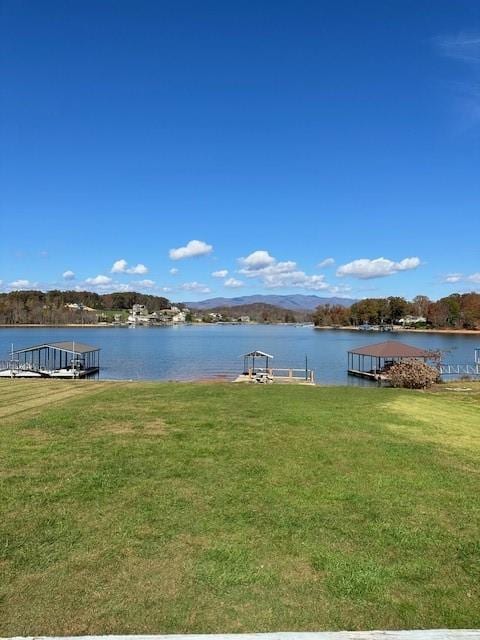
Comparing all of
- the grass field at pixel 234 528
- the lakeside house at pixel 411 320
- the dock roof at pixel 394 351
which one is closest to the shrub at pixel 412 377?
the dock roof at pixel 394 351

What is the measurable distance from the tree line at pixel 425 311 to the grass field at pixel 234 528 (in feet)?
516

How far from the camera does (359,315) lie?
7510 inches

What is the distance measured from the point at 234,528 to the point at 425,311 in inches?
7653

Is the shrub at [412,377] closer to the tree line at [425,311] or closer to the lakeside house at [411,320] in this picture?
the tree line at [425,311]

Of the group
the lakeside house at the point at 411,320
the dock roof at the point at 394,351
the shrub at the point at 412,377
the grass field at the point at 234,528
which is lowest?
the shrub at the point at 412,377

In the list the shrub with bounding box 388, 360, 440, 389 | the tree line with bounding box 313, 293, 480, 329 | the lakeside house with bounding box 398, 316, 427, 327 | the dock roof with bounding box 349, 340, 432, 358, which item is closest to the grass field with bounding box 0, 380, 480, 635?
the shrub with bounding box 388, 360, 440, 389

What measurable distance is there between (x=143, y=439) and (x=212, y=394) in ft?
23.3

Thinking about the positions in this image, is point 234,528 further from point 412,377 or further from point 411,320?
point 411,320

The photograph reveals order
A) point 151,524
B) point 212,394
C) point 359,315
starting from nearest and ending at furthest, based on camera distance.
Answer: point 151,524
point 212,394
point 359,315

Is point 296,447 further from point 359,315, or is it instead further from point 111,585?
point 359,315

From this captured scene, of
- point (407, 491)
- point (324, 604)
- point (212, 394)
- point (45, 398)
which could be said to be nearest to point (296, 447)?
point (407, 491)

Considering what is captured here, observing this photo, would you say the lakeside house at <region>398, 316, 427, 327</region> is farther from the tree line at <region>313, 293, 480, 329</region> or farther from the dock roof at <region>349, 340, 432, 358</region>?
the dock roof at <region>349, 340, 432, 358</region>

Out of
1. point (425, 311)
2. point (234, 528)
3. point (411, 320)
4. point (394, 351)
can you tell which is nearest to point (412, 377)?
point (394, 351)

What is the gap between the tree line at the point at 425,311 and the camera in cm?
15650
